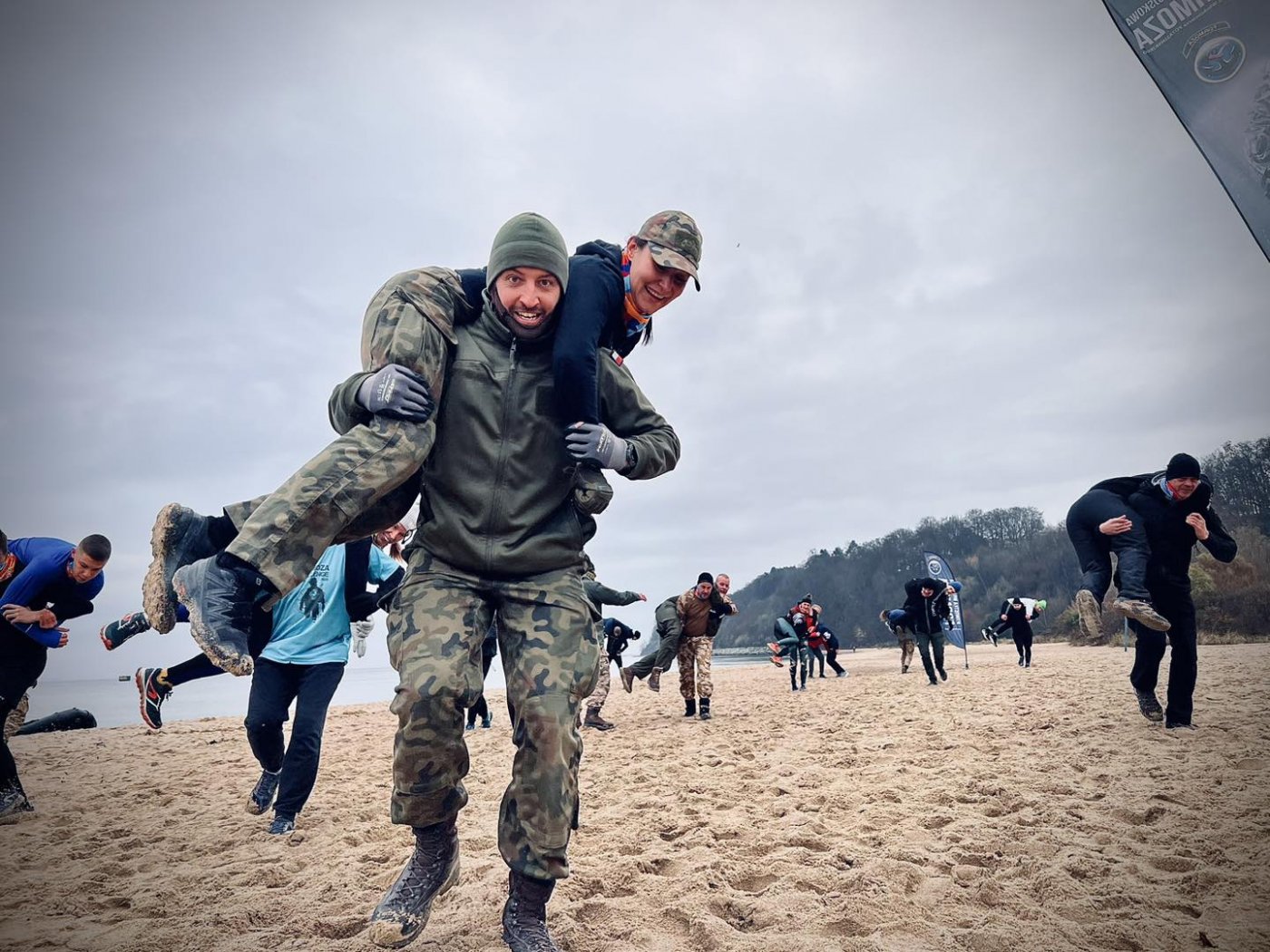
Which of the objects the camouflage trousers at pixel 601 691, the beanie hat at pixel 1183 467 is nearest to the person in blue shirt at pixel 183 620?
the camouflage trousers at pixel 601 691

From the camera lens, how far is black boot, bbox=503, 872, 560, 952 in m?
2.26

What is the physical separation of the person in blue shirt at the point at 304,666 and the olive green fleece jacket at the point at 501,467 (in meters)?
2.18

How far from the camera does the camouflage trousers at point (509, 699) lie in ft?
7.39

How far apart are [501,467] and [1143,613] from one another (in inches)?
228

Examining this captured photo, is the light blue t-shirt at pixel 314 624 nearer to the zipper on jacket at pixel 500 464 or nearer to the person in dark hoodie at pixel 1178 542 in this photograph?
the zipper on jacket at pixel 500 464

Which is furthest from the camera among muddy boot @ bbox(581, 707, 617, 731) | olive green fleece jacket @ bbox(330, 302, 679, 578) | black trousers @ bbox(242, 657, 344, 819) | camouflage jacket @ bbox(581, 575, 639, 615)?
muddy boot @ bbox(581, 707, 617, 731)

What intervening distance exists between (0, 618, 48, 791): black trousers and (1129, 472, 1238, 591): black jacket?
943 cm

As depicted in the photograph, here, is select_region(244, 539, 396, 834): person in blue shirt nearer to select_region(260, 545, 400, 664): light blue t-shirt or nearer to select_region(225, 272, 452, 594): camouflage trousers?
select_region(260, 545, 400, 664): light blue t-shirt

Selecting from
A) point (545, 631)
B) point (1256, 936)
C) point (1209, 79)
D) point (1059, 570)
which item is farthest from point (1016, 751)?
point (1059, 570)

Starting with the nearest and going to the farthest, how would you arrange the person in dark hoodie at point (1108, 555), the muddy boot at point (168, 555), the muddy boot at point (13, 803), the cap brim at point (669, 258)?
the cap brim at point (669, 258)
the muddy boot at point (168, 555)
the muddy boot at point (13, 803)
the person in dark hoodie at point (1108, 555)

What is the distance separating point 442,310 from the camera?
260 centimetres

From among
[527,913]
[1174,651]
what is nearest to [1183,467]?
[1174,651]

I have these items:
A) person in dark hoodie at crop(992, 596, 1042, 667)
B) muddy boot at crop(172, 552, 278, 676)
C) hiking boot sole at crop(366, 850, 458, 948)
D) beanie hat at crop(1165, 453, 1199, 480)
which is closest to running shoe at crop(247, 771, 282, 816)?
muddy boot at crop(172, 552, 278, 676)

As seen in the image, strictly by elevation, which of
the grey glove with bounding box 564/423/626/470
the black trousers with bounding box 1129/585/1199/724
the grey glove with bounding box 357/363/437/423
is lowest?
the black trousers with bounding box 1129/585/1199/724
